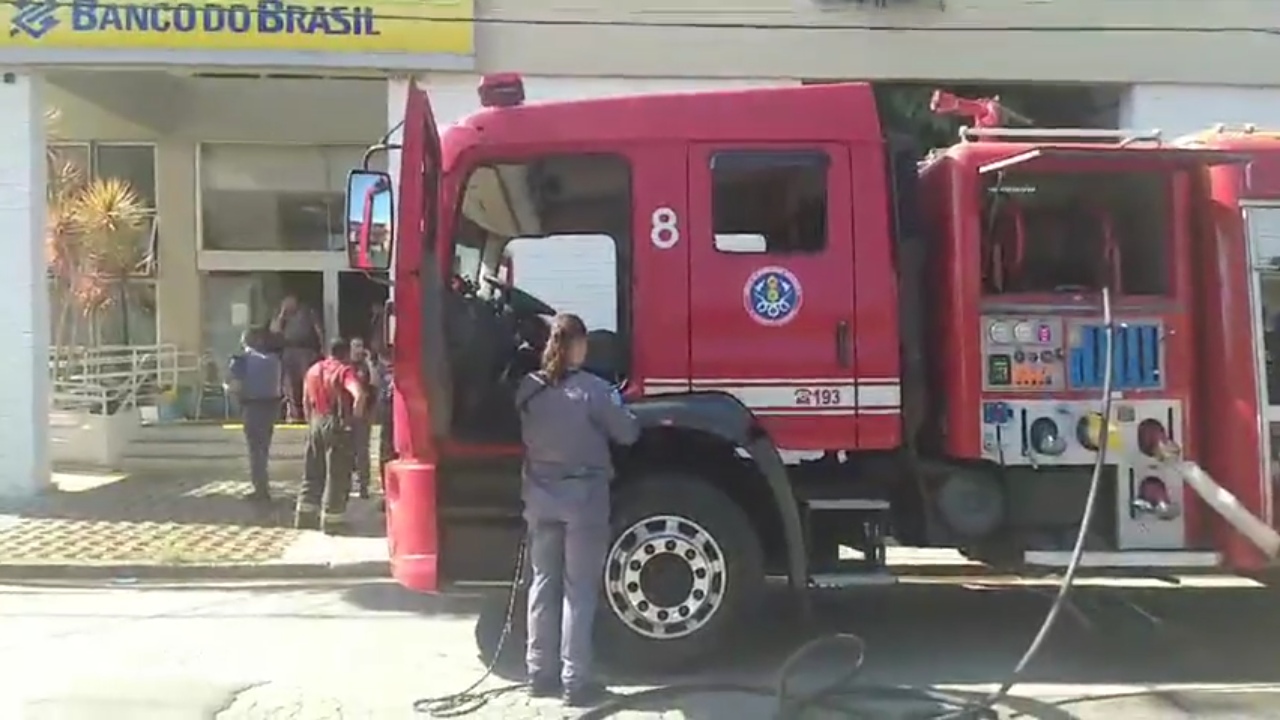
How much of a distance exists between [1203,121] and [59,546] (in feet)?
36.3

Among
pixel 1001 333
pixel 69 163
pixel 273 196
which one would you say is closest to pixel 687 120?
pixel 1001 333

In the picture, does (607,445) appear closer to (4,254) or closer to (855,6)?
(855,6)

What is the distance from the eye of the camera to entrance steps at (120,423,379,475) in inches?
642

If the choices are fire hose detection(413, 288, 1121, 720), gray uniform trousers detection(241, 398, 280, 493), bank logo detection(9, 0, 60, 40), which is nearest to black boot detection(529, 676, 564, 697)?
fire hose detection(413, 288, 1121, 720)

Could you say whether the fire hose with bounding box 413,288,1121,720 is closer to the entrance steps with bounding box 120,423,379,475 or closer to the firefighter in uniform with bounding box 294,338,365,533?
the firefighter in uniform with bounding box 294,338,365,533

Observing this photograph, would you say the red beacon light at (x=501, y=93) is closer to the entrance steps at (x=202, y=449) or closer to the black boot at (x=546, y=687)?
the black boot at (x=546, y=687)

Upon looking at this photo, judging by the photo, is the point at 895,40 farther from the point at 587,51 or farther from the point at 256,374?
the point at 256,374

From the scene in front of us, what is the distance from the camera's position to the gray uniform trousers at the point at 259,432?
1328 cm

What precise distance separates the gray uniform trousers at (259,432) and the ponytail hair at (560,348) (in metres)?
7.36

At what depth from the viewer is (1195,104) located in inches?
555

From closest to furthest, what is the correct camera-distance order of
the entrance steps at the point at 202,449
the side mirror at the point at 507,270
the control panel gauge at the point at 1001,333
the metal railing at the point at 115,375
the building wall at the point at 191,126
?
the control panel gauge at the point at 1001,333, the side mirror at the point at 507,270, the entrance steps at the point at 202,449, the metal railing at the point at 115,375, the building wall at the point at 191,126

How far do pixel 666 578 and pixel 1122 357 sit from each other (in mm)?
2527

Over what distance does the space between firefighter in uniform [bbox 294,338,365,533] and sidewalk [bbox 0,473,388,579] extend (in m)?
0.21

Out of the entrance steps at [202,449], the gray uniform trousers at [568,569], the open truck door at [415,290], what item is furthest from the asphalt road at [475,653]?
the entrance steps at [202,449]
